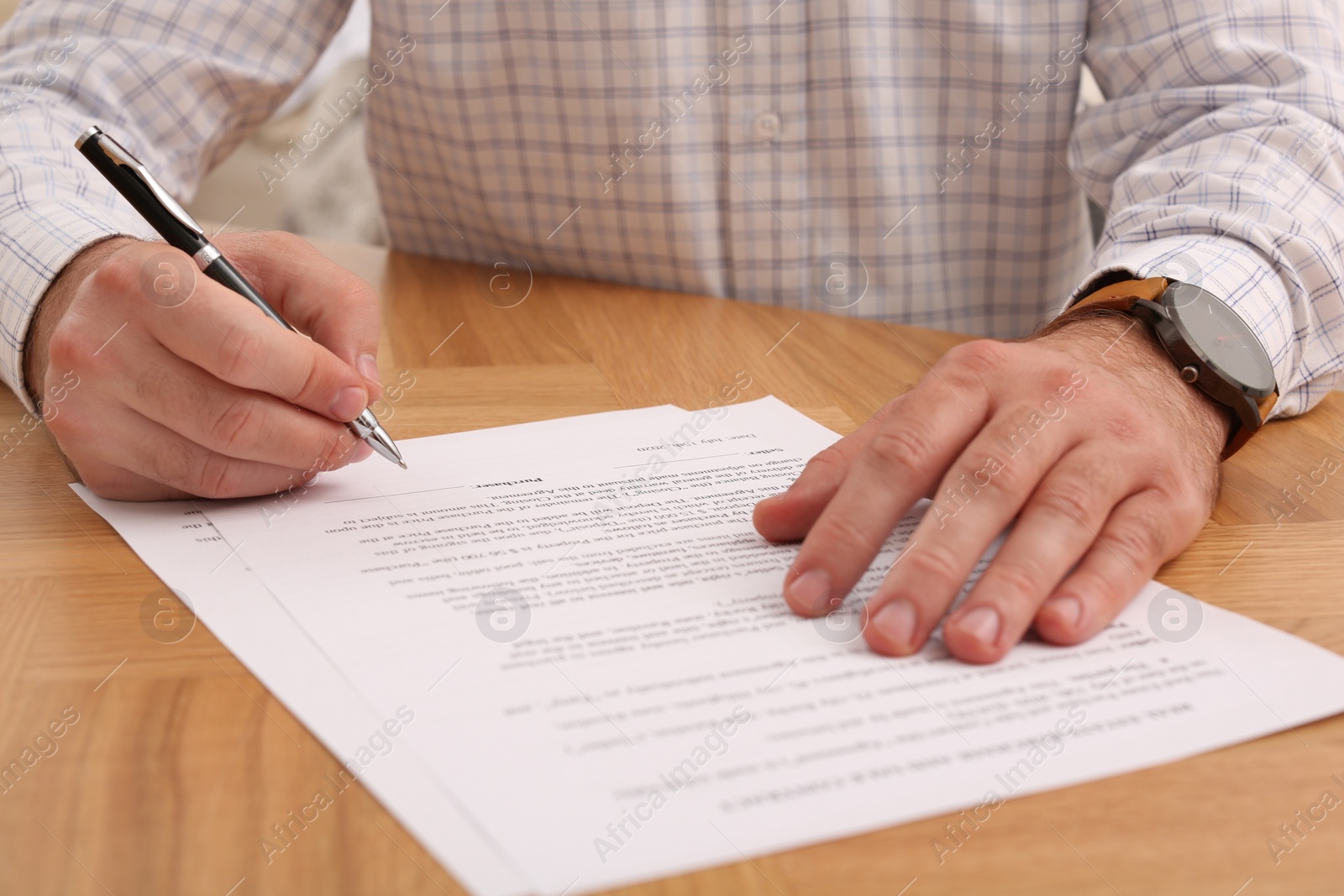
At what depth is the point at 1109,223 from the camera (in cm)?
84

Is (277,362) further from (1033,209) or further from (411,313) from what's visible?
(1033,209)

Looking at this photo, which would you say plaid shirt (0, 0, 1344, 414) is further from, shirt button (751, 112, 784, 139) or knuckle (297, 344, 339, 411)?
knuckle (297, 344, 339, 411)

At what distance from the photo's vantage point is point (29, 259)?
0.70 meters

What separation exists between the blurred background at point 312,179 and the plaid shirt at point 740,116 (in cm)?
64

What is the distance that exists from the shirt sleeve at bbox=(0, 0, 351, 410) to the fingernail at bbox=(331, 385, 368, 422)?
1.03 ft

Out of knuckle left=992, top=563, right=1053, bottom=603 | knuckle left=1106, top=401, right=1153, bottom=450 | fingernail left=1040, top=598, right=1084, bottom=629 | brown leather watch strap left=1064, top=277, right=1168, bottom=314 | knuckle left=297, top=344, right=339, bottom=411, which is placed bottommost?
brown leather watch strap left=1064, top=277, right=1168, bottom=314

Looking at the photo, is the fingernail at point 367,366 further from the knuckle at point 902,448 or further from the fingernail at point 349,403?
the knuckle at point 902,448

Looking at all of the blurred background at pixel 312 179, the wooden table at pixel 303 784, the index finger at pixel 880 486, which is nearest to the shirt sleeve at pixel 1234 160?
the wooden table at pixel 303 784

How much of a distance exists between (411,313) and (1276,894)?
2.65 feet

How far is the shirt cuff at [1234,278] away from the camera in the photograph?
690 millimetres

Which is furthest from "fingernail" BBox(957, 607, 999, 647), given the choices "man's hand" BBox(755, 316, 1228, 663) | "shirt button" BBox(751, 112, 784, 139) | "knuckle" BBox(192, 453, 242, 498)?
"shirt button" BBox(751, 112, 784, 139)

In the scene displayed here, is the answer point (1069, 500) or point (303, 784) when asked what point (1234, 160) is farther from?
point (303, 784)

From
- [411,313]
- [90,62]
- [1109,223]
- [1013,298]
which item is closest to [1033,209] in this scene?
[1013,298]

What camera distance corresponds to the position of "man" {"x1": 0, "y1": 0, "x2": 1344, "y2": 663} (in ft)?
1.62
